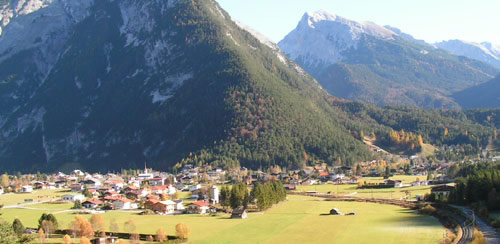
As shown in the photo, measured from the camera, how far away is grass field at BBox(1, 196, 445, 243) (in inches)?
2340

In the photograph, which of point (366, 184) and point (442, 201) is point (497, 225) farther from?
point (366, 184)

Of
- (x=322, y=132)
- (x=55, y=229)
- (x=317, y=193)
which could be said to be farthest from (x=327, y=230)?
(x=322, y=132)

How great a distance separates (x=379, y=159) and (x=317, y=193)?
233ft

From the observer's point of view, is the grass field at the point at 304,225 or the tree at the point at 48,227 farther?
the tree at the point at 48,227

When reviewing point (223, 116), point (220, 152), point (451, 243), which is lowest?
point (451, 243)

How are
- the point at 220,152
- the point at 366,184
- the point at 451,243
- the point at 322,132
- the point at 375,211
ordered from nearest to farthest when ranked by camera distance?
1. the point at 451,243
2. the point at 375,211
3. the point at 366,184
4. the point at 220,152
5. the point at 322,132

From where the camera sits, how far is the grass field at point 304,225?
59438mm

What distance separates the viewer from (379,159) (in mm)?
181750

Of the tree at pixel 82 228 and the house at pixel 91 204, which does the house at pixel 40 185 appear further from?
the tree at pixel 82 228

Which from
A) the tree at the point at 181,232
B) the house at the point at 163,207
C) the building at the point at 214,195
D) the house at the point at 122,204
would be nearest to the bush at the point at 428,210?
the tree at the point at 181,232

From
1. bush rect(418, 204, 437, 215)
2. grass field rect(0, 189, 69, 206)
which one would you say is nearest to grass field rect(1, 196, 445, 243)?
bush rect(418, 204, 437, 215)

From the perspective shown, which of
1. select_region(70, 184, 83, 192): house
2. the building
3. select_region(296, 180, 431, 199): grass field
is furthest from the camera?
select_region(70, 184, 83, 192): house

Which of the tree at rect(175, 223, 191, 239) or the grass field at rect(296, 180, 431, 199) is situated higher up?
the grass field at rect(296, 180, 431, 199)

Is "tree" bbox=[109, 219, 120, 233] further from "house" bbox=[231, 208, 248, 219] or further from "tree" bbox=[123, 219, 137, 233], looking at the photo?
"house" bbox=[231, 208, 248, 219]
